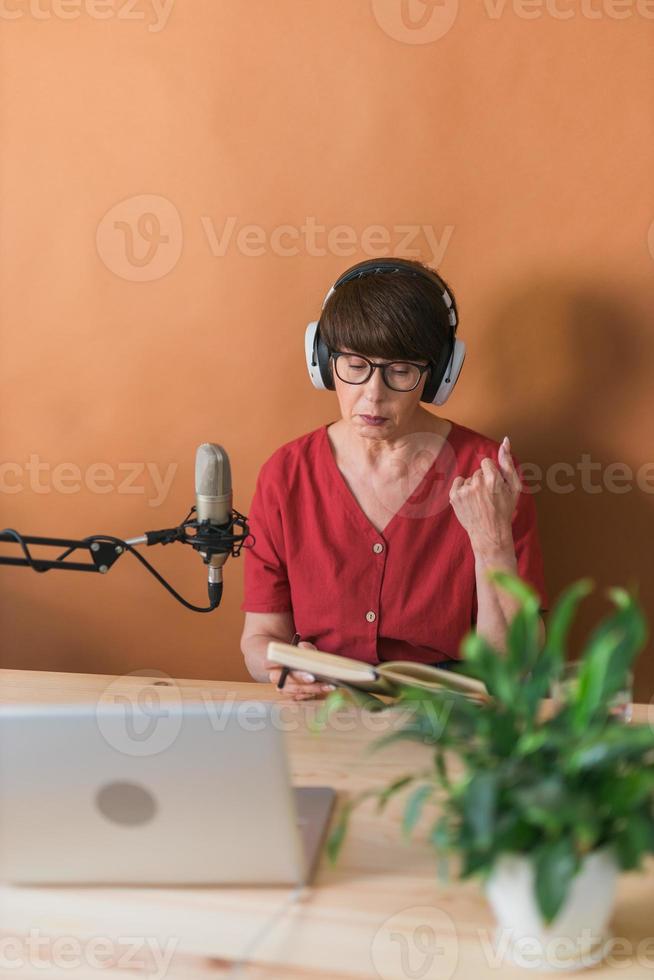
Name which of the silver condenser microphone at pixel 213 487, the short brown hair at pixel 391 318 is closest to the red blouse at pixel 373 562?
the short brown hair at pixel 391 318

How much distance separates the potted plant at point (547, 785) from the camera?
0.84m

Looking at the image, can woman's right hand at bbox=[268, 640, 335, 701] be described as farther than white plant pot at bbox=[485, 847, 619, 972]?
Yes

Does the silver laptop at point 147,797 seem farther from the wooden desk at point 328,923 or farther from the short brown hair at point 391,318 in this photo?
the short brown hair at point 391,318

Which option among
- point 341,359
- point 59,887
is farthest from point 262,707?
point 341,359

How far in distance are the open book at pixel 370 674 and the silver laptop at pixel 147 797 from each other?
0.97 feet

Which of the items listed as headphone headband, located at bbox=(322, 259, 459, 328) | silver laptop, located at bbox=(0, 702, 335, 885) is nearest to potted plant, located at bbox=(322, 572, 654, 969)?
silver laptop, located at bbox=(0, 702, 335, 885)

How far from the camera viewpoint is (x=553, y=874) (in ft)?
2.74

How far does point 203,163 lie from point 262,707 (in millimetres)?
1447

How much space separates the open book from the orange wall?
33.8 inches

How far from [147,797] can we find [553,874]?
15.2 inches

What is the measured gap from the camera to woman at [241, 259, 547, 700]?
5.65 ft

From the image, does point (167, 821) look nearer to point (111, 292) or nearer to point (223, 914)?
point (223, 914)

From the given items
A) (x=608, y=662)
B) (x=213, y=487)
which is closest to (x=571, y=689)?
(x=608, y=662)

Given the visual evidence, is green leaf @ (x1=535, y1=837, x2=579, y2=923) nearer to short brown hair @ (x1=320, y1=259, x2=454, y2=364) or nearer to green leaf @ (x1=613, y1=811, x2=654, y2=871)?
green leaf @ (x1=613, y1=811, x2=654, y2=871)
